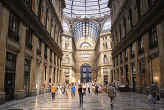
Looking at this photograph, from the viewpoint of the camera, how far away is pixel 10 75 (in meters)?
14.1

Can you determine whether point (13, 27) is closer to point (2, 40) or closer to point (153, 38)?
point (2, 40)

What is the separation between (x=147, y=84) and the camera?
1883 cm

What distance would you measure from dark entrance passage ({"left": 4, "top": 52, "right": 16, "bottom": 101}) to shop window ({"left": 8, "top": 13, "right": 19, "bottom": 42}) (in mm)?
1835

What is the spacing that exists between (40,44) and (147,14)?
16.2 meters

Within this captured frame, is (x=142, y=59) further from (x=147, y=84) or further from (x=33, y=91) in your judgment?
(x=33, y=91)

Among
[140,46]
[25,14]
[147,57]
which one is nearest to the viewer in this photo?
[25,14]

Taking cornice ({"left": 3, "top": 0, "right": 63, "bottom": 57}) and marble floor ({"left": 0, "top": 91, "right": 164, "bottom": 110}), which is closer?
marble floor ({"left": 0, "top": 91, "right": 164, "bottom": 110})

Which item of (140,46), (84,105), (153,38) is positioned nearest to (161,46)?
(153,38)

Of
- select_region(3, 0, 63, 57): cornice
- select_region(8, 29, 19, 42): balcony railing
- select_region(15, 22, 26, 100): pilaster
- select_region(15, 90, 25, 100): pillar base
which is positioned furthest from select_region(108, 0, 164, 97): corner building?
select_region(8, 29, 19, 42): balcony railing

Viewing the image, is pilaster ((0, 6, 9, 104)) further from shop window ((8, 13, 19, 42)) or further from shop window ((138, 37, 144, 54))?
shop window ((138, 37, 144, 54))

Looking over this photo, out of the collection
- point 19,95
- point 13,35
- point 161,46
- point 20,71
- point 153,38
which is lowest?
point 19,95

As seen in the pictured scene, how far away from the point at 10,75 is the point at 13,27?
15.5 ft

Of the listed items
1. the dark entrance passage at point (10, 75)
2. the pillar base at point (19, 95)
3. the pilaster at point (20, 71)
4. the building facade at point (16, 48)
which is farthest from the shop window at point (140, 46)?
the dark entrance passage at point (10, 75)

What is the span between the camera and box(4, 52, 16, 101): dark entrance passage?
1329cm
